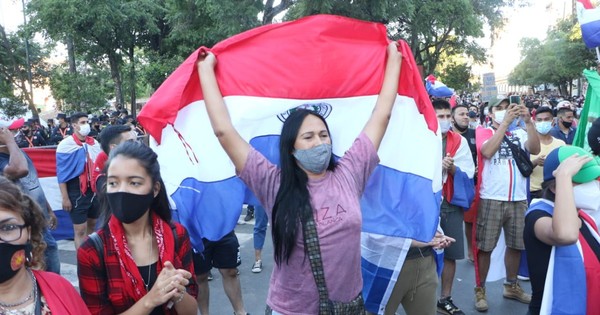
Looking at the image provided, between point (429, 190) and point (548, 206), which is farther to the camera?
point (429, 190)

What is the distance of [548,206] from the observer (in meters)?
2.54

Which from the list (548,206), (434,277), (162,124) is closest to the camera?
(548,206)

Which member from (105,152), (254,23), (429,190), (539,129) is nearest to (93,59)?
(254,23)

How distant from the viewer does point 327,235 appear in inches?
83.9

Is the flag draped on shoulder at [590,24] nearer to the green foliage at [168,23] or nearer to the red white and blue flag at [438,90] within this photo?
the red white and blue flag at [438,90]

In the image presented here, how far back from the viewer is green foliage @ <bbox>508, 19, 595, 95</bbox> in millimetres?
32719

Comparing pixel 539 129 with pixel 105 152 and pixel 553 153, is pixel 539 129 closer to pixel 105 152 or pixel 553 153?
pixel 553 153

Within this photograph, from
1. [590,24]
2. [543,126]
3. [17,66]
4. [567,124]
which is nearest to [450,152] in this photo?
[590,24]

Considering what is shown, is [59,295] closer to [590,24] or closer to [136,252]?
[136,252]

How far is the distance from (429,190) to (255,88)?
1.18 metres

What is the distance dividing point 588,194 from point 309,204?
4.82 feet

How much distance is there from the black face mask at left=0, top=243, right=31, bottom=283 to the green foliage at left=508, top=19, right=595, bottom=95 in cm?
3209

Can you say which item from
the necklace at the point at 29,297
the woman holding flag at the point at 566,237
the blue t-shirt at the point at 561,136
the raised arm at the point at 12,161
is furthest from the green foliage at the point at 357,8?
the necklace at the point at 29,297

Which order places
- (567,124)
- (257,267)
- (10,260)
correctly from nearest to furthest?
(10,260), (257,267), (567,124)
